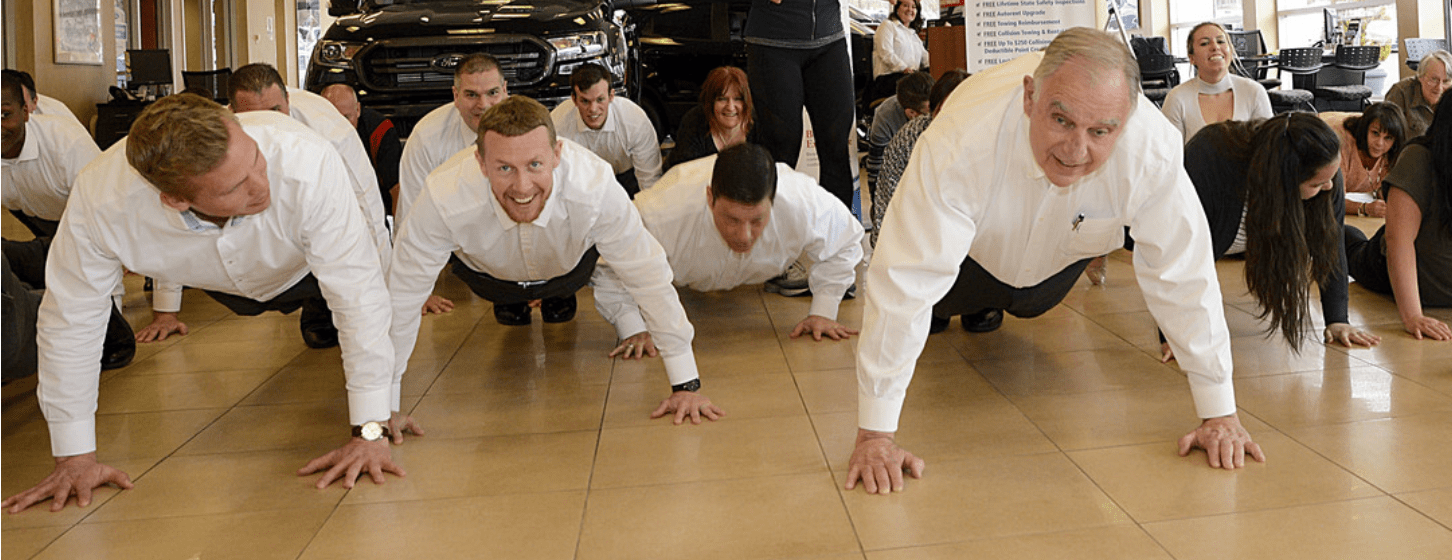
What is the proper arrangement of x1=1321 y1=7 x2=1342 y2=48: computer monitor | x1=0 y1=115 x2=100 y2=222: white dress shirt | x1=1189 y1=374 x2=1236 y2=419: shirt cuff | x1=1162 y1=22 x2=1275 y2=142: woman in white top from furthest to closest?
x1=1321 y1=7 x2=1342 y2=48: computer monitor, x1=1162 y1=22 x2=1275 y2=142: woman in white top, x1=0 y1=115 x2=100 y2=222: white dress shirt, x1=1189 y1=374 x2=1236 y2=419: shirt cuff

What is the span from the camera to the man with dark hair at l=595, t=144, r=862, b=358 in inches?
140

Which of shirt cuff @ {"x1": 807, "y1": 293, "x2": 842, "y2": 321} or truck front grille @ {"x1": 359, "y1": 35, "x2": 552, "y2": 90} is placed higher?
truck front grille @ {"x1": 359, "y1": 35, "x2": 552, "y2": 90}

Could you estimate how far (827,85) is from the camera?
4539 millimetres

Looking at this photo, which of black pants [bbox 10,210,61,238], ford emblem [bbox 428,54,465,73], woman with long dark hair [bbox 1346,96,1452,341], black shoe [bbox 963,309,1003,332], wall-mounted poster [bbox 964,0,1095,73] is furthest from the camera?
ford emblem [bbox 428,54,465,73]

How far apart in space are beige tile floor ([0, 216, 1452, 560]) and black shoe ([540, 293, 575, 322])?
48cm

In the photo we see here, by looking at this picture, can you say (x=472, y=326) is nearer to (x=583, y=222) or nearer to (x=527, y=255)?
(x=527, y=255)

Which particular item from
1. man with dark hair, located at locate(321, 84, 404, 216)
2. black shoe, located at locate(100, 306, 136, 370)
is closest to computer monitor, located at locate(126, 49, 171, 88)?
man with dark hair, located at locate(321, 84, 404, 216)

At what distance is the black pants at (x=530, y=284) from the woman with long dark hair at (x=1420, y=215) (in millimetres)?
2542

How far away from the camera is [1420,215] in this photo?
3568 millimetres

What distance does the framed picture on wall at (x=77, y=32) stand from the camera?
996 cm

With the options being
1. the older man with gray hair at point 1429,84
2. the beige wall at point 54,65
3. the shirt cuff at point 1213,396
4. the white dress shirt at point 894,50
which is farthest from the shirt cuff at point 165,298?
the older man with gray hair at point 1429,84

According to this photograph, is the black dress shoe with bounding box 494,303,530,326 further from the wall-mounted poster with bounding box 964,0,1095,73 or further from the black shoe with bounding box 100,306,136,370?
the wall-mounted poster with bounding box 964,0,1095,73

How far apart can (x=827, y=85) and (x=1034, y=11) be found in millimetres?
972

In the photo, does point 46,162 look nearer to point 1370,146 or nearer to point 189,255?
point 189,255
